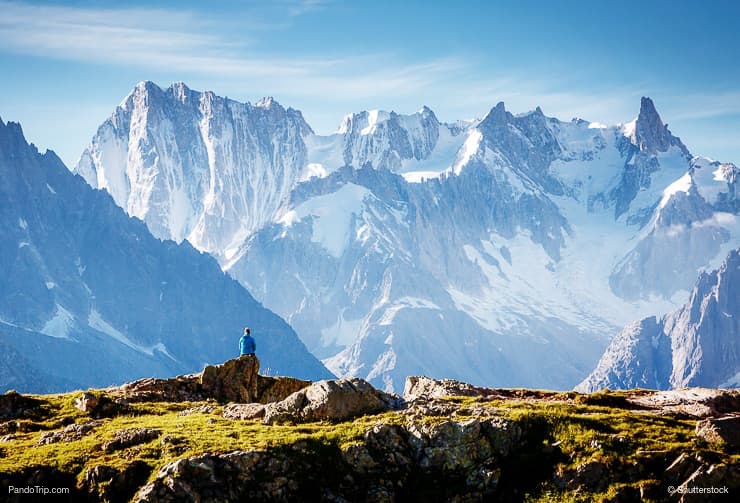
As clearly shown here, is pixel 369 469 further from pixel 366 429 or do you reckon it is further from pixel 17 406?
pixel 17 406

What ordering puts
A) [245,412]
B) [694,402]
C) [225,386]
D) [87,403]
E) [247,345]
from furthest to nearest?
[247,345] < [225,386] < [87,403] < [694,402] < [245,412]

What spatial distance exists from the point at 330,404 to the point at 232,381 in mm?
11955

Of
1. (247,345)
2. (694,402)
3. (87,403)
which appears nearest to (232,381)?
(247,345)

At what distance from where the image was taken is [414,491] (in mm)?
38531

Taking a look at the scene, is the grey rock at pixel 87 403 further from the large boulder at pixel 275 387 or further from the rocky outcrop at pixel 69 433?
the large boulder at pixel 275 387

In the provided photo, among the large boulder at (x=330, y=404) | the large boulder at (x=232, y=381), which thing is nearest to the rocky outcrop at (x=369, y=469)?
the large boulder at (x=330, y=404)

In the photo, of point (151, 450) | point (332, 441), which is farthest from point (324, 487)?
point (151, 450)

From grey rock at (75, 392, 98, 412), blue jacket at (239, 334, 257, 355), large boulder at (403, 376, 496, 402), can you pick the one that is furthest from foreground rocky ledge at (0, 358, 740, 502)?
blue jacket at (239, 334, 257, 355)

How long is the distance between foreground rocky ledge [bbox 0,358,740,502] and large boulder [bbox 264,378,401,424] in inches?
2.1

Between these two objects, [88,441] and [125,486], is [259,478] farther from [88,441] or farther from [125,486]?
[88,441]

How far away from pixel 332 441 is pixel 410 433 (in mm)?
2964

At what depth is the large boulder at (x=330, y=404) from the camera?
4312 centimetres

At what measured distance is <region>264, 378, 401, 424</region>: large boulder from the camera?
1698 inches

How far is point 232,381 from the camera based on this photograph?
54094 millimetres
